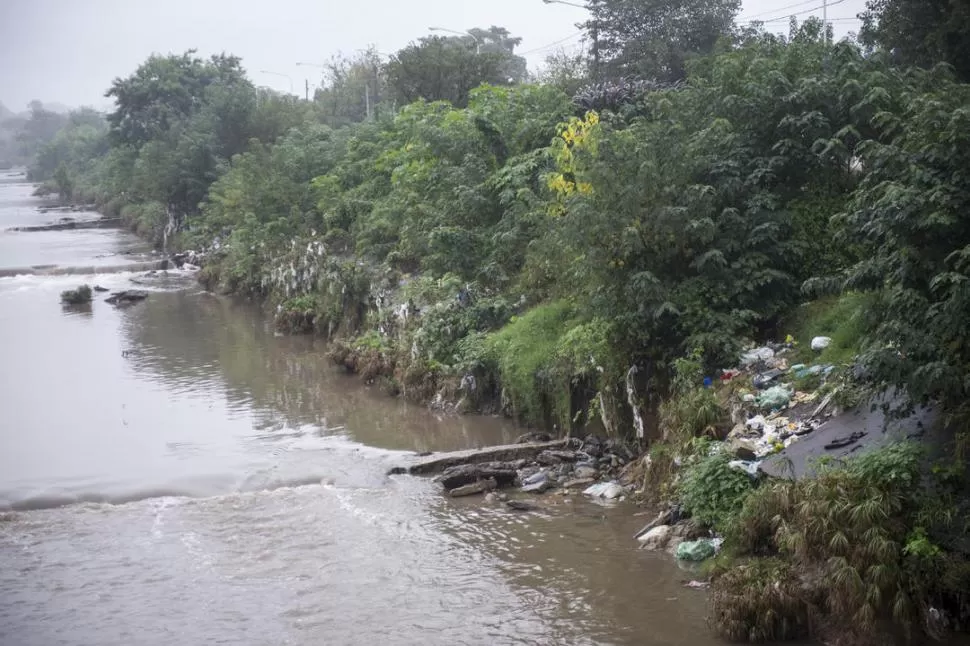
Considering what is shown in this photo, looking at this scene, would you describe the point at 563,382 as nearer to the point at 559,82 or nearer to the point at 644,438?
the point at 644,438

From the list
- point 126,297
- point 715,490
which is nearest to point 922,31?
point 715,490

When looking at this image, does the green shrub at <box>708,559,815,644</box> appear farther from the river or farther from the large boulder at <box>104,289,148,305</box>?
the large boulder at <box>104,289,148,305</box>

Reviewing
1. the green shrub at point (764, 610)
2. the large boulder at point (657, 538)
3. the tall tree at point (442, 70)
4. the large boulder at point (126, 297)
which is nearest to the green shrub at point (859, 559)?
the green shrub at point (764, 610)

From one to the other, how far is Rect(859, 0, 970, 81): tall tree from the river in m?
10.8

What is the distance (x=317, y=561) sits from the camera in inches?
448

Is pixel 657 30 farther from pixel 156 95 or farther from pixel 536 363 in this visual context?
pixel 156 95

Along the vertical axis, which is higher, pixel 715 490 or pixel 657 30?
pixel 657 30

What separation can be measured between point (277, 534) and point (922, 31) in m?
15.2

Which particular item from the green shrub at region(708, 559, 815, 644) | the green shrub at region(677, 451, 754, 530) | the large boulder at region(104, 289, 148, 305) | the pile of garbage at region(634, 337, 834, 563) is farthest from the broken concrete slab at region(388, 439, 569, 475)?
the large boulder at region(104, 289, 148, 305)

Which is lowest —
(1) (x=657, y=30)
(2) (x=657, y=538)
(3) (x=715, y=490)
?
(2) (x=657, y=538)

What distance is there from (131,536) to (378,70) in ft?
150

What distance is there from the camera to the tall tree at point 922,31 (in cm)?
1659

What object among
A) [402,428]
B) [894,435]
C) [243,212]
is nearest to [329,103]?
[243,212]

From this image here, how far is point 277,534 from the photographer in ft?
40.3
